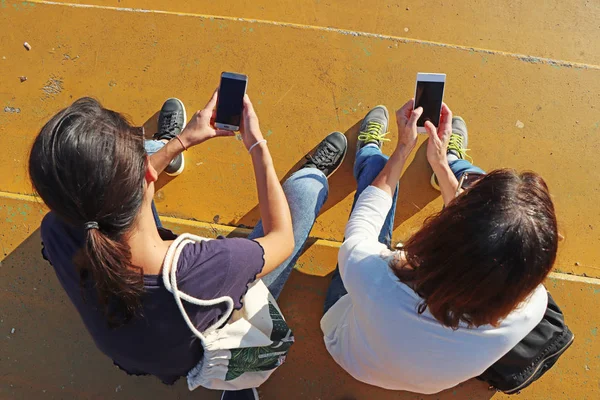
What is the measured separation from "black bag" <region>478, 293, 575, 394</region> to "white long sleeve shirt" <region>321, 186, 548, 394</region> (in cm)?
41

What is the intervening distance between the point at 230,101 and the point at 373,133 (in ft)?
2.89

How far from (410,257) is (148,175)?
86cm

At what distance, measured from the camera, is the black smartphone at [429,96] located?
6.61 feet

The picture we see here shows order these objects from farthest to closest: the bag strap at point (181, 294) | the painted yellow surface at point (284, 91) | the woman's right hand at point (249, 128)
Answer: the painted yellow surface at point (284, 91) < the woman's right hand at point (249, 128) < the bag strap at point (181, 294)

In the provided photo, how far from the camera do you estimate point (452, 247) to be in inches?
44.4

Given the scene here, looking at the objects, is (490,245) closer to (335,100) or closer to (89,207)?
(89,207)

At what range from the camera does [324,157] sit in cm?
241

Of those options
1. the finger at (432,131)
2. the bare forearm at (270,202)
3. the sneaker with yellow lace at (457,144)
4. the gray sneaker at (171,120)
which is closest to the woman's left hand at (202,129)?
the bare forearm at (270,202)

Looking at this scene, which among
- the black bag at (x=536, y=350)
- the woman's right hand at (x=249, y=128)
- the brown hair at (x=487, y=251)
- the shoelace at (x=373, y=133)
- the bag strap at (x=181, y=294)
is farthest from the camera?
the shoelace at (x=373, y=133)

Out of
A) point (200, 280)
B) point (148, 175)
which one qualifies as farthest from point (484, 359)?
point (148, 175)

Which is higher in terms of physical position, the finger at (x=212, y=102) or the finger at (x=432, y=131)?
the finger at (x=212, y=102)

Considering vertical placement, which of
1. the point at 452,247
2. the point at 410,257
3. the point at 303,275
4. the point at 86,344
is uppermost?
the point at 452,247

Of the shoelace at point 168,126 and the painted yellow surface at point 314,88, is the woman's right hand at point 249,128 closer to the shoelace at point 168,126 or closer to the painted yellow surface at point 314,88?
the painted yellow surface at point 314,88

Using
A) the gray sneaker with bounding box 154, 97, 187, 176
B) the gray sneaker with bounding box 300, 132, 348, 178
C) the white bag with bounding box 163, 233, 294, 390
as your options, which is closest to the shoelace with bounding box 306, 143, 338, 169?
the gray sneaker with bounding box 300, 132, 348, 178
